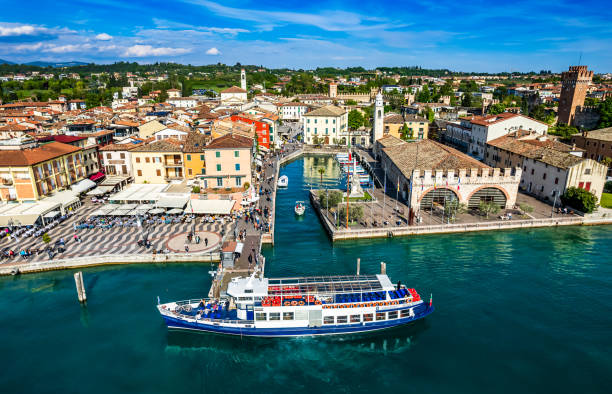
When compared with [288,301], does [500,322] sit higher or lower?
lower

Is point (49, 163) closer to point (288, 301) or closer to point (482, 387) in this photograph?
point (288, 301)

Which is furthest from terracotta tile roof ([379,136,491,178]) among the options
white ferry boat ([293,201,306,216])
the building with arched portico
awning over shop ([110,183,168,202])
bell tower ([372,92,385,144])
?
awning over shop ([110,183,168,202])

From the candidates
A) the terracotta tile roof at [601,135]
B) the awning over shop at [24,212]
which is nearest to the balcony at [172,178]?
the awning over shop at [24,212]

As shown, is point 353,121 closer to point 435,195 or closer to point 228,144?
point 435,195

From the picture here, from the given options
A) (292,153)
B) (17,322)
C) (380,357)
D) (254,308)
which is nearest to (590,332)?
(380,357)

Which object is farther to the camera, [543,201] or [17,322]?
[543,201]

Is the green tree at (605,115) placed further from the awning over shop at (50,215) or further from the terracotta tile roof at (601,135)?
the awning over shop at (50,215)
